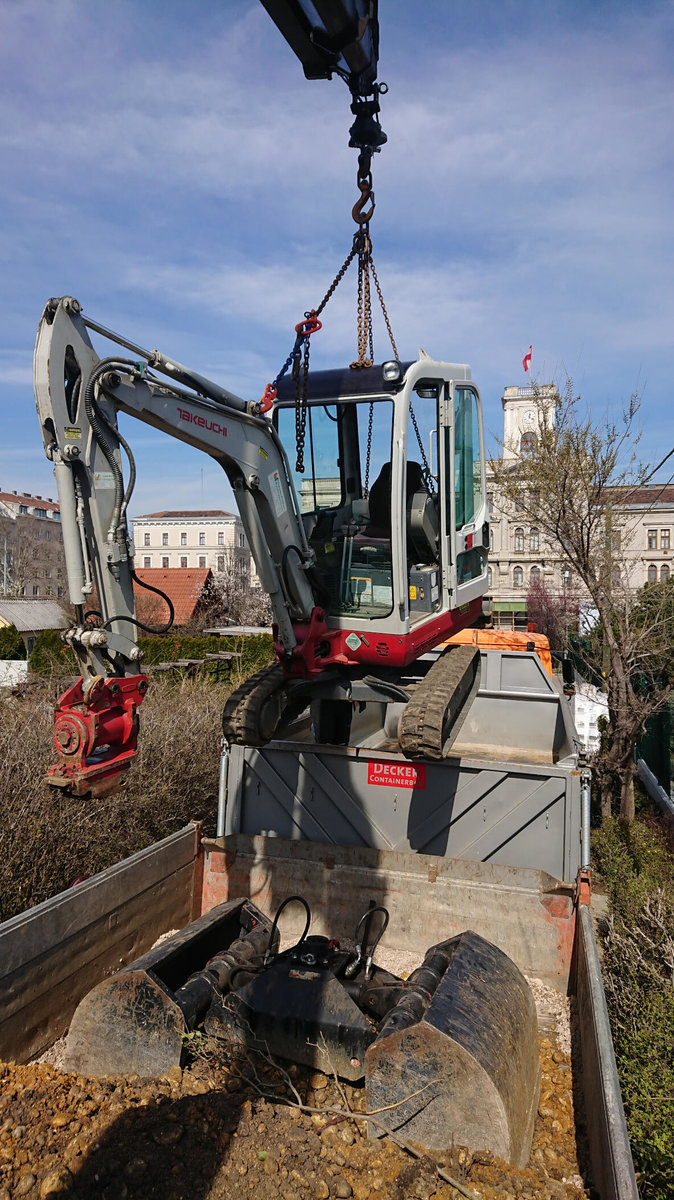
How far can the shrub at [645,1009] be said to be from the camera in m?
3.83

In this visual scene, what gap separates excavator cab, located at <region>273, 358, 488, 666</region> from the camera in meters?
5.54

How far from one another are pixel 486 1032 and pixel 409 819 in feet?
7.16

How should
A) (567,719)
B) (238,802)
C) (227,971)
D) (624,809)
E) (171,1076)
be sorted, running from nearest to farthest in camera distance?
1. (171,1076)
2. (227,971)
3. (238,802)
4. (567,719)
5. (624,809)

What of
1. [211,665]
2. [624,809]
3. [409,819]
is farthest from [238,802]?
[211,665]

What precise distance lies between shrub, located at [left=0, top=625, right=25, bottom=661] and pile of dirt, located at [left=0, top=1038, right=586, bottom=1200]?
2363 cm

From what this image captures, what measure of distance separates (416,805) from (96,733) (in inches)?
103

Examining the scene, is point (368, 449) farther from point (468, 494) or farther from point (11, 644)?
point (11, 644)

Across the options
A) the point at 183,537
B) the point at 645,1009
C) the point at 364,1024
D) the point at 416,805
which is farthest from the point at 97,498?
the point at 183,537

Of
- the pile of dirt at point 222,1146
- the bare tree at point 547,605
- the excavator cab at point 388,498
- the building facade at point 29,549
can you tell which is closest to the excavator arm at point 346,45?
the excavator cab at point 388,498

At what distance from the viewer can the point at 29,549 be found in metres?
53.6

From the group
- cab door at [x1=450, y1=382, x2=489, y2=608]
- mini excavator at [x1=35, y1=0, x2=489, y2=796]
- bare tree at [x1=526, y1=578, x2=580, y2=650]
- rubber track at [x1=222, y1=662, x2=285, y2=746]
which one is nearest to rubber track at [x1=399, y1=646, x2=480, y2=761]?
mini excavator at [x1=35, y1=0, x2=489, y2=796]

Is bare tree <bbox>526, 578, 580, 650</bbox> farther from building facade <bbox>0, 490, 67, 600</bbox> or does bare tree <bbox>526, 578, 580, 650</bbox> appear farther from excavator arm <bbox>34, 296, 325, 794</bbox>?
building facade <bbox>0, 490, 67, 600</bbox>

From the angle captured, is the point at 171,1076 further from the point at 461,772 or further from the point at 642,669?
the point at 642,669

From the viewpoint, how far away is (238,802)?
5988 millimetres
